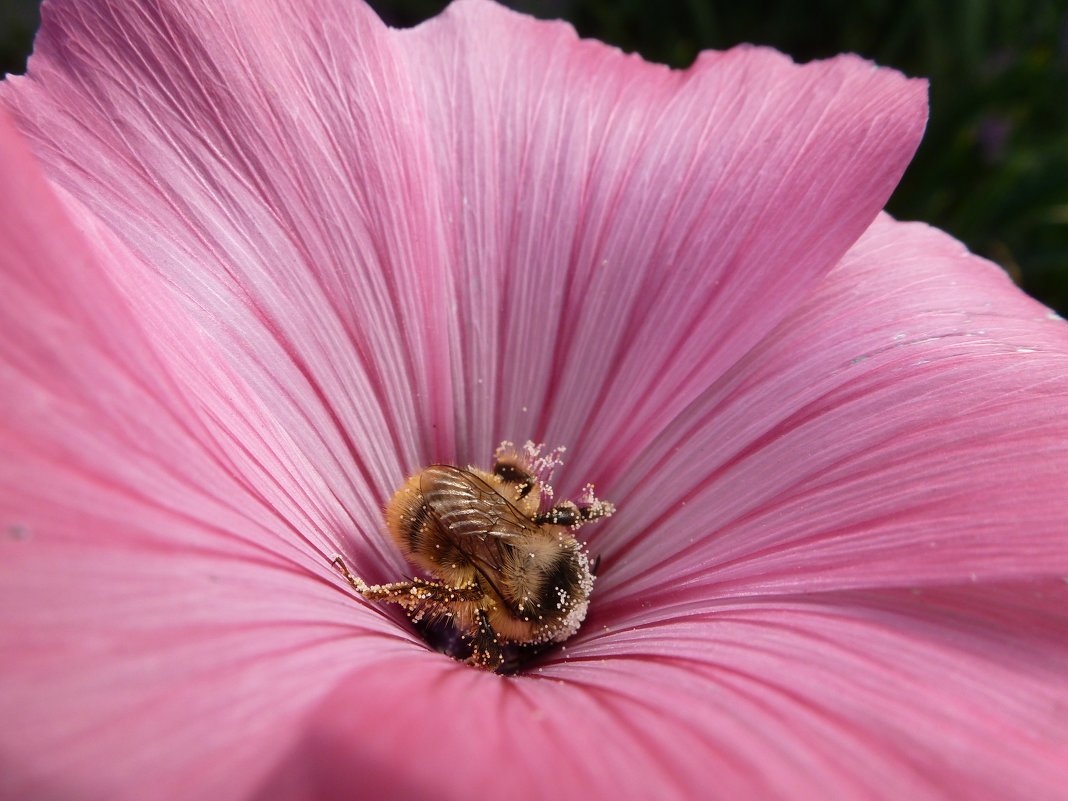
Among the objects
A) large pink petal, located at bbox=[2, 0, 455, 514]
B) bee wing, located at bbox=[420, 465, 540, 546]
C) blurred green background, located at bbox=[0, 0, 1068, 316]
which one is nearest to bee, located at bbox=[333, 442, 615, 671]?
bee wing, located at bbox=[420, 465, 540, 546]

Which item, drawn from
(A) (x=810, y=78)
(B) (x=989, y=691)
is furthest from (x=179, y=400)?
(A) (x=810, y=78)

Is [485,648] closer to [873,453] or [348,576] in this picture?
[348,576]

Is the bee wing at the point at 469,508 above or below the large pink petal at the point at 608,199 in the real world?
below

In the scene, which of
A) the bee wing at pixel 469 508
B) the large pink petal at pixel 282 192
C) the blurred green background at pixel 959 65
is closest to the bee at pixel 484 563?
the bee wing at pixel 469 508

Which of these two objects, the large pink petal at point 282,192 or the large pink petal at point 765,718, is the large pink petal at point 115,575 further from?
the large pink petal at point 282,192

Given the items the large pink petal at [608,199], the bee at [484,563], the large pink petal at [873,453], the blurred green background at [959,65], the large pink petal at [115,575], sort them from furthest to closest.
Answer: the blurred green background at [959,65] → the large pink petal at [608,199] → the bee at [484,563] → the large pink petal at [873,453] → the large pink petal at [115,575]

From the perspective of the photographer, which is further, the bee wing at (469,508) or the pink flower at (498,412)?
the bee wing at (469,508)

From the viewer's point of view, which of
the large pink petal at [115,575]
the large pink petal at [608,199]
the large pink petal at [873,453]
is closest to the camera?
the large pink petal at [115,575]
